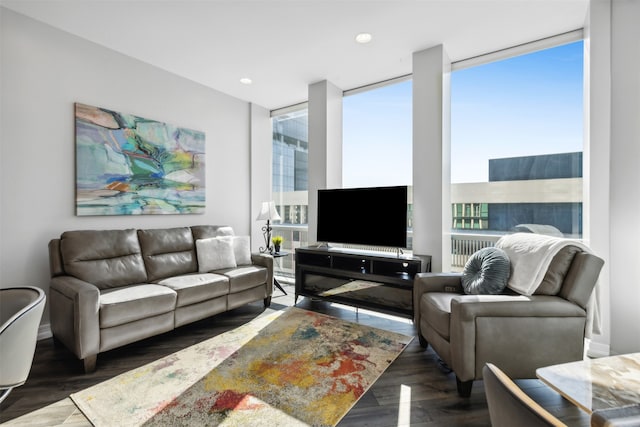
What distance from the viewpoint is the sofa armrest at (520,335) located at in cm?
184

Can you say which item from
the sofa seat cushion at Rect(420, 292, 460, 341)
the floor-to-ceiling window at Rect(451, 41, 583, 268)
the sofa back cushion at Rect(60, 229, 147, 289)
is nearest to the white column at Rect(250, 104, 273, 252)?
the sofa back cushion at Rect(60, 229, 147, 289)

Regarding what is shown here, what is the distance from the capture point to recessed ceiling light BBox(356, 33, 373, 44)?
9.67ft

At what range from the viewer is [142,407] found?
5.88ft

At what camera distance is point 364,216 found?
11.3ft

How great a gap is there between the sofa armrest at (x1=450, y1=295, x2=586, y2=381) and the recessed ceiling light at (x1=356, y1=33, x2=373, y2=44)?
2533 mm

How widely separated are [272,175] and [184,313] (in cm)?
282

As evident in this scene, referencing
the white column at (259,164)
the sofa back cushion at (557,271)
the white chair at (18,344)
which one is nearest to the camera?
the white chair at (18,344)

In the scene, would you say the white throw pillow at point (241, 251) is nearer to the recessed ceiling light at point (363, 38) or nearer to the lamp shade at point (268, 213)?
→ the lamp shade at point (268, 213)

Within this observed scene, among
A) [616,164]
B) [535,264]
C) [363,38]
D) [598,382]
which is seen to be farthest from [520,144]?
[598,382]

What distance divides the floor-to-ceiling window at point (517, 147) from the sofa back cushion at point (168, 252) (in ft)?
9.66

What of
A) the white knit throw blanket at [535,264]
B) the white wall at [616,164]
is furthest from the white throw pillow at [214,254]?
the white wall at [616,164]

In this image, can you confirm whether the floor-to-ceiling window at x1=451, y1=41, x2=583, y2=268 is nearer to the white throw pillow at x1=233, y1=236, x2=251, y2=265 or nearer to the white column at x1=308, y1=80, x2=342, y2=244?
the white column at x1=308, y1=80, x2=342, y2=244

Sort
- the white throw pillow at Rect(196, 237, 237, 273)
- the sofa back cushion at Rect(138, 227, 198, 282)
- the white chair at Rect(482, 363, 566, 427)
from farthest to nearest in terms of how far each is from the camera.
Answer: the white throw pillow at Rect(196, 237, 237, 273) → the sofa back cushion at Rect(138, 227, 198, 282) → the white chair at Rect(482, 363, 566, 427)

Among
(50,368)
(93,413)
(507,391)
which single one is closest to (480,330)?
(507,391)
